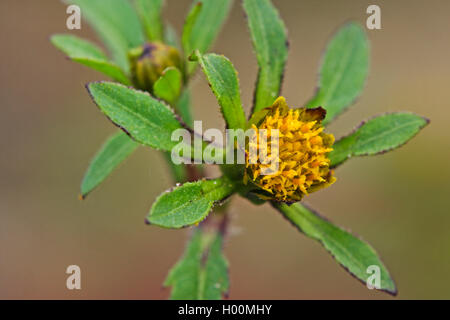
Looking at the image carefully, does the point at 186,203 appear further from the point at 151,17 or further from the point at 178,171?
the point at 151,17

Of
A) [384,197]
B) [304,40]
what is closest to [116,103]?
[384,197]

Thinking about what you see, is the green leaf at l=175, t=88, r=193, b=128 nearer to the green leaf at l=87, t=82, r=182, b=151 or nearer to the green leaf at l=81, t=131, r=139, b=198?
the green leaf at l=81, t=131, r=139, b=198

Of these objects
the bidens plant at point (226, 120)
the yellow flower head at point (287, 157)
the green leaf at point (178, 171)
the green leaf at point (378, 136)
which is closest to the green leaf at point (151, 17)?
the bidens plant at point (226, 120)

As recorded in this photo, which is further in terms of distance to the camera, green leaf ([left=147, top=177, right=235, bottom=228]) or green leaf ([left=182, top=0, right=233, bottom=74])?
Result: green leaf ([left=182, top=0, right=233, bottom=74])

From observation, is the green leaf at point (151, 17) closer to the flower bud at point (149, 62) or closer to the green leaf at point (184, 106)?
the flower bud at point (149, 62)

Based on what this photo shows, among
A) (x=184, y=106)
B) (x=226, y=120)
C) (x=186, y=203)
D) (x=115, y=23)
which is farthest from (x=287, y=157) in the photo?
(x=115, y=23)

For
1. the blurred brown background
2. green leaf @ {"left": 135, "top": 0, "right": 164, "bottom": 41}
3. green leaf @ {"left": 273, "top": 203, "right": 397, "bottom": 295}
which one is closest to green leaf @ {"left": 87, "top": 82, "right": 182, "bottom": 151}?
green leaf @ {"left": 273, "top": 203, "right": 397, "bottom": 295}

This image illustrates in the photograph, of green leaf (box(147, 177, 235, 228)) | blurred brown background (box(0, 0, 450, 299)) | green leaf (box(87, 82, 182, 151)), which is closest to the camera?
green leaf (box(147, 177, 235, 228))
